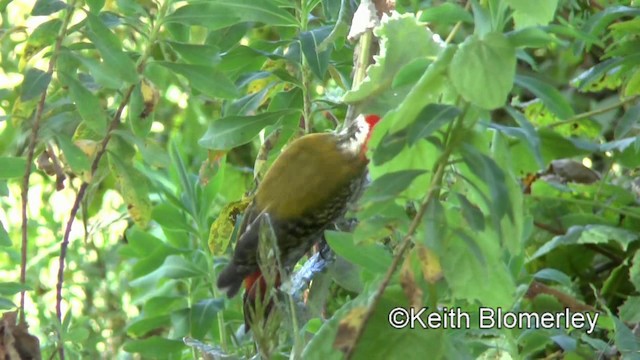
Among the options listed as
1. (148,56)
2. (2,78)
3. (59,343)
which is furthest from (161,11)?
(2,78)

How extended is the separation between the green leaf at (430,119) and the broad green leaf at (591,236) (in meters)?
0.67

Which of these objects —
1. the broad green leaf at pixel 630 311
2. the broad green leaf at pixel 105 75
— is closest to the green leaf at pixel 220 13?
the broad green leaf at pixel 105 75

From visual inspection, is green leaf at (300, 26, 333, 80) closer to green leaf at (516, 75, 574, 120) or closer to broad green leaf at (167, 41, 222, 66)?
broad green leaf at (167, 41, 222, 66)

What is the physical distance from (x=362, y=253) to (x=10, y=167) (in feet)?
1.27

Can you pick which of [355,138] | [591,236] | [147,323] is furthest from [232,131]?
[591,236]

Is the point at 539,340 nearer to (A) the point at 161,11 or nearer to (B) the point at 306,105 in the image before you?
(B) the point at 306,105

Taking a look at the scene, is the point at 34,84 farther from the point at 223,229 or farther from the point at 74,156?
the point at 223,229

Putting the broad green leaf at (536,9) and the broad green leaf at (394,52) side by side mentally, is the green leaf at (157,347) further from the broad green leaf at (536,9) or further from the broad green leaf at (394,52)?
the broad green leaf at (536,9)

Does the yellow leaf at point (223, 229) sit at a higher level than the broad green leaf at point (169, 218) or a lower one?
higher

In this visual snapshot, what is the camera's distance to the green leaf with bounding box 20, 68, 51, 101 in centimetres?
103

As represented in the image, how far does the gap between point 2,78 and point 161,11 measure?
1161mm

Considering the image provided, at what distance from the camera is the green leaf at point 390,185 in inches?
28.3

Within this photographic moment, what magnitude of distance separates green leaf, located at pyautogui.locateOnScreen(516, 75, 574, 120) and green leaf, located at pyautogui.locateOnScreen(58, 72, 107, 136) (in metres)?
0.44

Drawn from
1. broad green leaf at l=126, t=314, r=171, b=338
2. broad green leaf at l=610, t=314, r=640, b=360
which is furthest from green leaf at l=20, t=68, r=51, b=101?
broad green leaf at l=610, t=314, r=640, b=360
